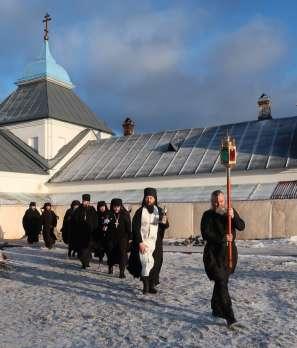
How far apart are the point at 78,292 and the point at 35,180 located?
2582 cm

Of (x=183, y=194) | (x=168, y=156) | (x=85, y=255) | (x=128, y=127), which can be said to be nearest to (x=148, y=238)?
(x=85, y=255)

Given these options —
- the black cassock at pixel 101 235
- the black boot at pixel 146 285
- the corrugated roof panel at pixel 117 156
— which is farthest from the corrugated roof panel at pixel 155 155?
the black boot at pixel 146 285

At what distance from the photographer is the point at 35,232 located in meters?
21.1

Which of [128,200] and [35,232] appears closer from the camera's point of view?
[35,232]

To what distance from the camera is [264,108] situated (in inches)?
1351

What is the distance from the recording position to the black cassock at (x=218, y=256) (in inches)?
276

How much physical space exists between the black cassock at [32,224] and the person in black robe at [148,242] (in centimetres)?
1212

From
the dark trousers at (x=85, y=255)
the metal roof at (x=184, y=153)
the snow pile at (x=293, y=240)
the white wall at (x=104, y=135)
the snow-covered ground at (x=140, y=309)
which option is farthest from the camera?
the white wall at (x=104, y=135)

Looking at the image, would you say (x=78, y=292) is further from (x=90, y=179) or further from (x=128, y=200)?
(x=90, y=179)

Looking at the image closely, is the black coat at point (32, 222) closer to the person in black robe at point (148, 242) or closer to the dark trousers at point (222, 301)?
the person in black robe at point (148, 242)

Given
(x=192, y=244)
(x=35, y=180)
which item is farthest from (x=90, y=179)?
(x=192, y=244)

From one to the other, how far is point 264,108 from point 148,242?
2664cm

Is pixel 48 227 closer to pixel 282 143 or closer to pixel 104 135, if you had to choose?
pixel 282 143

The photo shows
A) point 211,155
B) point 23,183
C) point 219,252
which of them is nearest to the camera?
point 219,252
